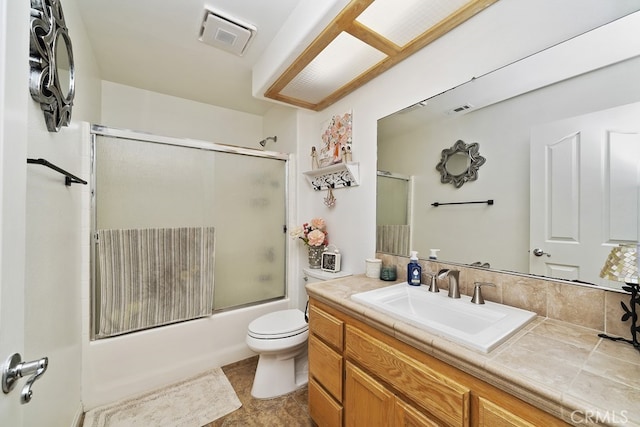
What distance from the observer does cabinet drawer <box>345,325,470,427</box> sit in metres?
0.74

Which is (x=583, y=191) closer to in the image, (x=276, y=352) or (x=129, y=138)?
(x=276, y=352)

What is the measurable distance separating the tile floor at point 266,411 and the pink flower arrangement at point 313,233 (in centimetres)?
108

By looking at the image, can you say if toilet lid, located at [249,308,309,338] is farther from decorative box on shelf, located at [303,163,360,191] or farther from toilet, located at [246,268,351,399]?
decorative box on shelf, located at [303,163,360,191]

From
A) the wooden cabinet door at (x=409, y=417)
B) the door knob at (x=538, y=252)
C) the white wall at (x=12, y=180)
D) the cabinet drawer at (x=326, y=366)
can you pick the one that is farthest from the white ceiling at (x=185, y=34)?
the cabinet drawer at (x=326, y=366)

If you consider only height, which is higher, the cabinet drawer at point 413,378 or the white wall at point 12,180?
the white wall at point 12,180

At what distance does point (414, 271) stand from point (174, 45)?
7.64 feet

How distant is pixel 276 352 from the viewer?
1.65 metres

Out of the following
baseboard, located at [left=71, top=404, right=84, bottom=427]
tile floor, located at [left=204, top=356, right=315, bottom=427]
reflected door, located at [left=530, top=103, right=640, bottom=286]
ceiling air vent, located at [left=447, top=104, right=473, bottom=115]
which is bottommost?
tile floor, located at [left=204, top=356, right=315, bottom=427]

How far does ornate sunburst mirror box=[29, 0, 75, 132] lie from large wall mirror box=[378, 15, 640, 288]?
5.59 feet

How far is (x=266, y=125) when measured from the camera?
309 cm

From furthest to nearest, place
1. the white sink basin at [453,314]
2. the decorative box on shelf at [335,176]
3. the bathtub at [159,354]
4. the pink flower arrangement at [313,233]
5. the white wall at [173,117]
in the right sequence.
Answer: the white wall at [173,117], the pink flower arrangement at [313,233], the decorative box on shelf at [335,176], the bathtub at [159,354], the white sink basin at [453,314]

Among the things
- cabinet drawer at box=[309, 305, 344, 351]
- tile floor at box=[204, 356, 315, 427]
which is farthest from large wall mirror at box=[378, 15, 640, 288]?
tile floor at box=[204, 356, 315, 427]

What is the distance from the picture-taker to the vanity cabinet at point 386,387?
0.68 m

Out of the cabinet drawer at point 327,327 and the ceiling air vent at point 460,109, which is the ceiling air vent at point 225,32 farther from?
the cabinet drawer at point 327,327
